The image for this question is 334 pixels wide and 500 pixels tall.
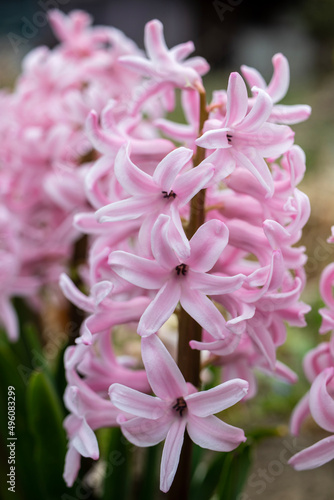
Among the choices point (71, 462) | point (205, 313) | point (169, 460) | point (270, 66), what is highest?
point (205, 313)

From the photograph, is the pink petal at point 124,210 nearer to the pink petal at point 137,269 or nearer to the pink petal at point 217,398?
the pink petal at point 137,269

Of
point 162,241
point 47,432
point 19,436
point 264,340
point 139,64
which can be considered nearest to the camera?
point 162,241

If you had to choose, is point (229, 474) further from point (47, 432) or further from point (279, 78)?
point (279, 78)

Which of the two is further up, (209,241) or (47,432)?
(209,241)

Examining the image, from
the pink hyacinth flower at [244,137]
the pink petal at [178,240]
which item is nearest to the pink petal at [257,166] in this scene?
the pink hyacinth flower at [244,137]

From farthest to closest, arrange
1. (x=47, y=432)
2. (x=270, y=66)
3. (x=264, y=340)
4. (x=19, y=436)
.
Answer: (x=270, y=66) < (x=19, y=436) < (x=47, y=432) < (x=264, y=340)

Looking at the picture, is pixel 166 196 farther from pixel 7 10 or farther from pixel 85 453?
pixel 7 10

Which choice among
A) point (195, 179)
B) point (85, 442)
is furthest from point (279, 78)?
point (85, 442)
